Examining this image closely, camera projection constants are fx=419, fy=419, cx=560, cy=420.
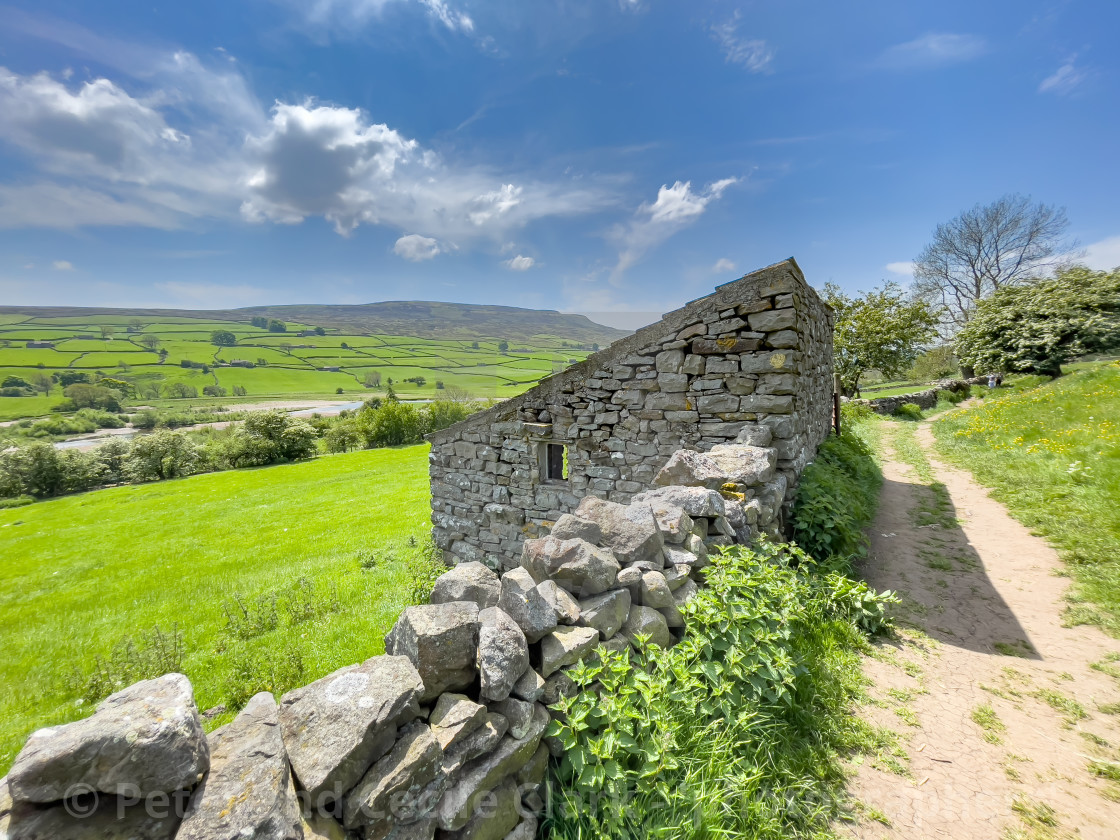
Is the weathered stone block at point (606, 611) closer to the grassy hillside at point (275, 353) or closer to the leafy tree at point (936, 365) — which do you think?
the grassy hillside at point (275, 353)

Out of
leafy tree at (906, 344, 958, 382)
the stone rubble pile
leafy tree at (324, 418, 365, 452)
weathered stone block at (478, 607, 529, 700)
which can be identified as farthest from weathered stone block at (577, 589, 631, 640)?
leafy tree at (906, 344, 958, 382)

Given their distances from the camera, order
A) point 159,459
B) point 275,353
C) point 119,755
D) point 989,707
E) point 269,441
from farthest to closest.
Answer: point 275,353 < point 269,441 < point 159,459 < point 989,707 < point 119,755

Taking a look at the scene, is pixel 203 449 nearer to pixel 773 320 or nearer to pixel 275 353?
pixel 773 320

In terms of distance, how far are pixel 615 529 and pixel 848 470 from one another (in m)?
9.36

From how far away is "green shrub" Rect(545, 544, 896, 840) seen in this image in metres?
2.21

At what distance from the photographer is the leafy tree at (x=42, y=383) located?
78.5 metres

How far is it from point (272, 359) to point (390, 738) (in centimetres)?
12466

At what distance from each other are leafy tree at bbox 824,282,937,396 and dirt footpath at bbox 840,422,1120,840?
25539 millimetres

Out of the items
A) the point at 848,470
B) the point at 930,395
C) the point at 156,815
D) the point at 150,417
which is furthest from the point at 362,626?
the point at 150,417

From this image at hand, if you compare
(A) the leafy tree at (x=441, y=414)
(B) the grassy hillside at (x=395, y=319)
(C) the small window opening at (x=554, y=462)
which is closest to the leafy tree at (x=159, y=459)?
(A) the leafy tree at (x=441, y=414)

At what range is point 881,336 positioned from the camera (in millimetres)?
27688

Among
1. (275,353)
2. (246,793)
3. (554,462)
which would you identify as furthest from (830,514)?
(275,353)

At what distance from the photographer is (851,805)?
9.37 feet

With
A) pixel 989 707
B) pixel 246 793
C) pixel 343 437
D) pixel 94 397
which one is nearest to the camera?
pixel 246 793
